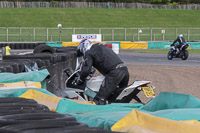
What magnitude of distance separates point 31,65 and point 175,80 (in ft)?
23.4

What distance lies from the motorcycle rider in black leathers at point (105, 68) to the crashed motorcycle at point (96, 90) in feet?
0.43

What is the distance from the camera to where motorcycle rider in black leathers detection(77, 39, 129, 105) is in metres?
8.17

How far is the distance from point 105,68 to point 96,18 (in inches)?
2662

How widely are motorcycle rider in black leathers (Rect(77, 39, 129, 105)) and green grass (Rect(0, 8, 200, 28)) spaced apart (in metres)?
59.5

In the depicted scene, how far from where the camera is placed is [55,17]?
2913 inches

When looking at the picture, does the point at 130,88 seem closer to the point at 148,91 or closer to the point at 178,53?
the point at 148,91

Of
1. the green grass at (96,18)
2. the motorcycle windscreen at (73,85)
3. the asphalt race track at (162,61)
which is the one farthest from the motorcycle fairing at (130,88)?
the green grass at (96,18)

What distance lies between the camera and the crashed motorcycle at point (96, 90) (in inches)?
315

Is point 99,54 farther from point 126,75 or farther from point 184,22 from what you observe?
point 184,22

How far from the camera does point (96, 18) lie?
75500 mm

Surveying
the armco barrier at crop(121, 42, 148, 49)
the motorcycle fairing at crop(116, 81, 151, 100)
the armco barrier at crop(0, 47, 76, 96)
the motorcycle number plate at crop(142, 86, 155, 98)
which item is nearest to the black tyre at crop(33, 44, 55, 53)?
the armco barrier at crop(0, 47, 76, 96)

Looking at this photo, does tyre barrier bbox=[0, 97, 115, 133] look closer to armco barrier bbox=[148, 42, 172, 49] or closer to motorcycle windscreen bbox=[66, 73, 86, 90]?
motorcycle windscreen bbox=[66, 73, 86, 90]

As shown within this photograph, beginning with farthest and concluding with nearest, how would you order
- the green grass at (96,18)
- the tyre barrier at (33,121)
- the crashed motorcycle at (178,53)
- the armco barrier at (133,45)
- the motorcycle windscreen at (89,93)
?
the green grass at (96,18) → the armco barrier at (133,45) → the crashed motorcycle at (178,53) → the motorcycle windscreen at (89,93) → the tyre barrier at (33,121)

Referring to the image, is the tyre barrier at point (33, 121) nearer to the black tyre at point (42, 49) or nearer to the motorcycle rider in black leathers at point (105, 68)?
the motorcycle rider in black leathers at point (105, 68)
